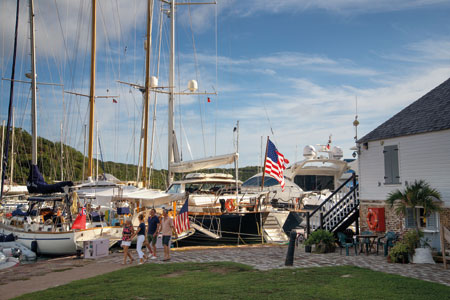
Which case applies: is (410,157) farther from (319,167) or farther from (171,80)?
(319,167)

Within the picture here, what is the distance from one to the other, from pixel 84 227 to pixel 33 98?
10851 mm

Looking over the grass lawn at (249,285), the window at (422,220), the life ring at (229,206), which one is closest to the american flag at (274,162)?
the life ring at (229,206)

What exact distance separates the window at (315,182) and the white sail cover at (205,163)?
2439 centimetres

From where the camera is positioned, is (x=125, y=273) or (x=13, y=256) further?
(x=13, y=256)

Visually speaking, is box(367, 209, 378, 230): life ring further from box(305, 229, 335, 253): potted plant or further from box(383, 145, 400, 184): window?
box(305, 229, 335, 253): potted plant

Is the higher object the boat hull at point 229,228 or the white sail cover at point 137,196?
the white sail cover at point 137,196

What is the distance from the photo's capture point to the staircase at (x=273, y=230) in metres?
25.9

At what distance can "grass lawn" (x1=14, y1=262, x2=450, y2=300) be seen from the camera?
9.27 meters

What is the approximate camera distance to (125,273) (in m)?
13.5

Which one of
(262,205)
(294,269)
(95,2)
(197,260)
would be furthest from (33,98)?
(294,269)

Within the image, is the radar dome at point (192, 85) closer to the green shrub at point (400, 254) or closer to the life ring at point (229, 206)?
the life ring at point (229, 206)

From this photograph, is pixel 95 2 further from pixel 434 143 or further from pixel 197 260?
pixel 434 143

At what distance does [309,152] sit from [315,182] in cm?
1028

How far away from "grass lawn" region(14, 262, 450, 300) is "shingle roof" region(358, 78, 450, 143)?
617 cm
